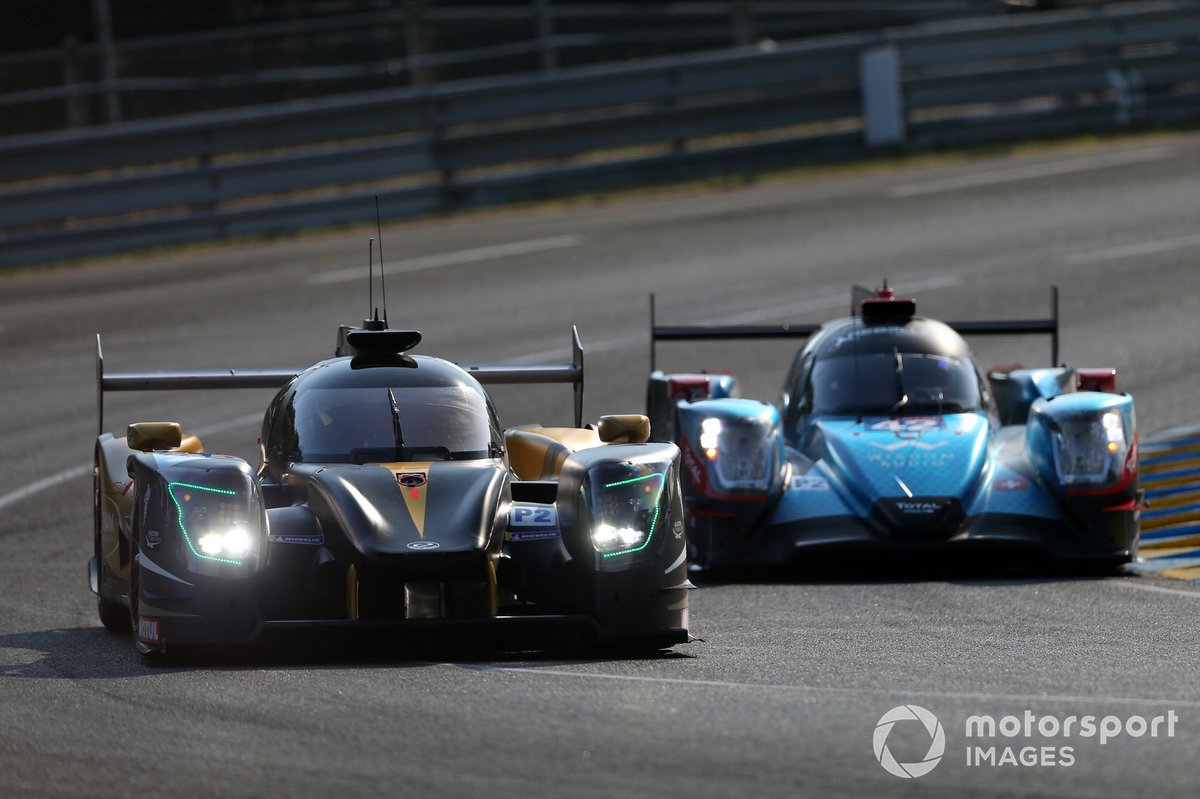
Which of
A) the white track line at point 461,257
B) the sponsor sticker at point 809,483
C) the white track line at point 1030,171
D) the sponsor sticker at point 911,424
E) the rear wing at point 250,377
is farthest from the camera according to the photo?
the white track line at point 1030,171

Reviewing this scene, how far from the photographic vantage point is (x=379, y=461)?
329 inches

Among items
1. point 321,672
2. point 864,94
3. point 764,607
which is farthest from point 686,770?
point 864,94

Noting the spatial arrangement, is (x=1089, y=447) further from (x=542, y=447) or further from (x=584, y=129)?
(x=584, y=129)

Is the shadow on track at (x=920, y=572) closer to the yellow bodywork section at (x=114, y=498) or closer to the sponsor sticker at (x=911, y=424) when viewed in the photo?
the sponsor sticker at (x=911, y=424)

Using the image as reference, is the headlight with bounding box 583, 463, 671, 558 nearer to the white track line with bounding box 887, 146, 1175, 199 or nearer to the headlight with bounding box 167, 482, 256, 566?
the headlight with bounding box 167, 482, 256, 566

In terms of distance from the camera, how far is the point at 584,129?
74.4 feet

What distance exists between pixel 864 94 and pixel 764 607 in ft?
48.6

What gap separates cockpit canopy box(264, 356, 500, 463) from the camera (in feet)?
27.8

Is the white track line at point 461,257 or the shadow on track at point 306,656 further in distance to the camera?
the white track line at point 461,257

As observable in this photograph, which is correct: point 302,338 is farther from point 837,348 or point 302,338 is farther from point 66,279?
point 837,348

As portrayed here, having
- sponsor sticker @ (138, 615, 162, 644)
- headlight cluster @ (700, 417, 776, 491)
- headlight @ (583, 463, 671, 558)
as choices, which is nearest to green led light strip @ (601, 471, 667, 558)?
headlight @ (583, 463, 671, 558)

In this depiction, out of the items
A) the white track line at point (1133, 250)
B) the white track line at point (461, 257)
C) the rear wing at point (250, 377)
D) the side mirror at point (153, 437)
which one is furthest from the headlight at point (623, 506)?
the white track line at point (1133, 250)

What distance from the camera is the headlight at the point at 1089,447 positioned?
1041cm

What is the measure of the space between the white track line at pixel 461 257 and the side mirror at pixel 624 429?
11.3 metres
